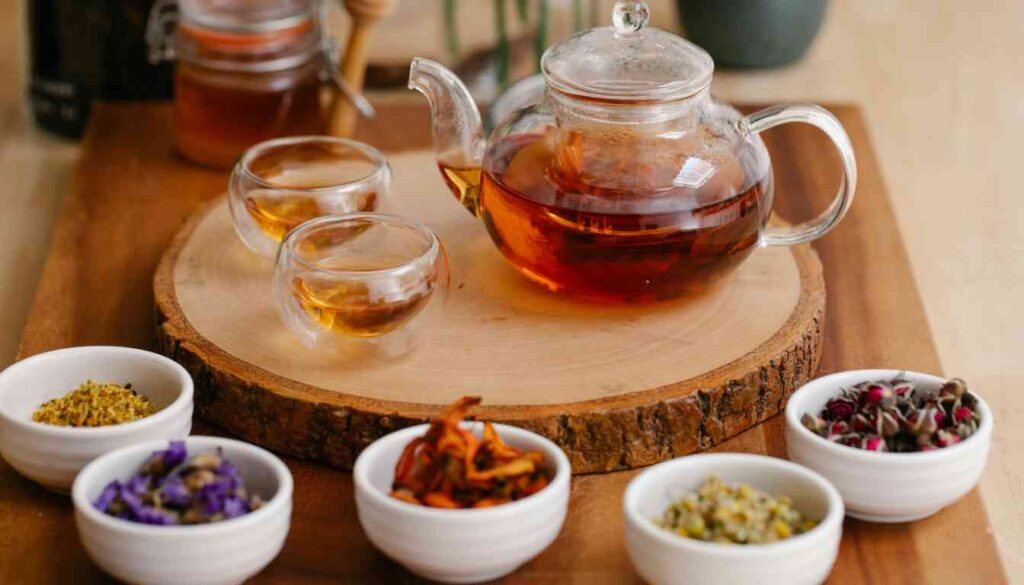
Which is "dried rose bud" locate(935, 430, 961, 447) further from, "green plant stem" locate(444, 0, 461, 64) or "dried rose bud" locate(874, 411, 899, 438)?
"green plant stem" locate(444, 0, 461, 64)

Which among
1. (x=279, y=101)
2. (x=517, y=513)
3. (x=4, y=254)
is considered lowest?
(x=4, y=254)

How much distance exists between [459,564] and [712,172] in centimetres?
47

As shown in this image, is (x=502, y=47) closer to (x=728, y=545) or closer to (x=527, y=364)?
(x=527, y=364)

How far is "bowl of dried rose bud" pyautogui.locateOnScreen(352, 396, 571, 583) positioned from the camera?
3.51 feet

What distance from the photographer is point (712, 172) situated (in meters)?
1.36

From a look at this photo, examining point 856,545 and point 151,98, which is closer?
point 856,545

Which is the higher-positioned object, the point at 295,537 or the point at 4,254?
the point at 295,537

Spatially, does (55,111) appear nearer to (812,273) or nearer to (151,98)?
(151,98)

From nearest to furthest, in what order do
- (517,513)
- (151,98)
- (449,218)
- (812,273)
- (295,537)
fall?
(517,513) < (295,537) < (812,273) < (449,218) < (151,98)

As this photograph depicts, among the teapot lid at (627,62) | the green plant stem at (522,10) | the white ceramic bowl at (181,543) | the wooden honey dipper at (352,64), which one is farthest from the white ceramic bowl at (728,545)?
the green plant stem at (522,10)

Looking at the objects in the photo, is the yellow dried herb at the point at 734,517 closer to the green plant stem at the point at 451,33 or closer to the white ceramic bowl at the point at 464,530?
the white ceramic bowl at the point at 464,530

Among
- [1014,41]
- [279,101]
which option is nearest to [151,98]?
[279,101]

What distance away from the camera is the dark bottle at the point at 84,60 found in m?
2.02

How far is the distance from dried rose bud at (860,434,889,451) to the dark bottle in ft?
4.04
